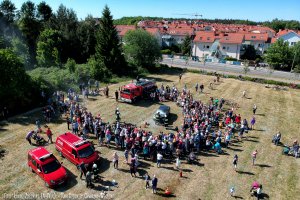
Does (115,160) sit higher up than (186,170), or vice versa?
(115,160)

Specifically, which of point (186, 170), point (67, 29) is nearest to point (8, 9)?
point (67, 29)

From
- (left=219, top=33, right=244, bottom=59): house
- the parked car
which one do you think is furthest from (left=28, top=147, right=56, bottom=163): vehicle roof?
(left=219, top=33, right=244, bottom=59): house

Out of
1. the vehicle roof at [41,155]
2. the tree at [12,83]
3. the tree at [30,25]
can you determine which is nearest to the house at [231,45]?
the tree at [30,25]

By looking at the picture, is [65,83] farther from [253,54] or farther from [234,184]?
[253,54]

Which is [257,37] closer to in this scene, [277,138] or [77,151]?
[277,138]

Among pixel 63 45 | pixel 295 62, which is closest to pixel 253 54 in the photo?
pixel 295 62

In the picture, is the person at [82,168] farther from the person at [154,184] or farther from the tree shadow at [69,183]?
the person at [154,184]
